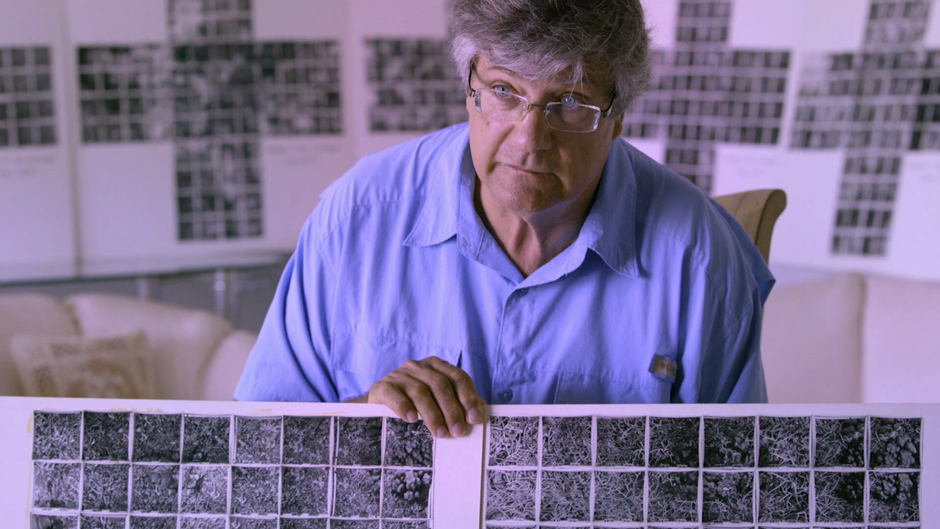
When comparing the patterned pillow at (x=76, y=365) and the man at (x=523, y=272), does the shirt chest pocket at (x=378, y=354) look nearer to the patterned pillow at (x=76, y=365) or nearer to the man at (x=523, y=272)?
the man at (x=523, y=272)

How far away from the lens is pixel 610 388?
141cm

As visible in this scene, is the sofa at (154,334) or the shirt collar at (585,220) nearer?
the shirt collar at (585,220)

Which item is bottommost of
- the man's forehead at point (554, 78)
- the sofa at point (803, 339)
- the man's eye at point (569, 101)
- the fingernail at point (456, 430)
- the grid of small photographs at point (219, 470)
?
the sofa at point (803, 339)

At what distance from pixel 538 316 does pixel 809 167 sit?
2.54 metres

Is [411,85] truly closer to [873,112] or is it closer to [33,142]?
[33,142]

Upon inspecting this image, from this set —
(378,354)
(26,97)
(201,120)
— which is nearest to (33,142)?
(26,97)

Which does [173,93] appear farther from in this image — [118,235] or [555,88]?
[555,88]

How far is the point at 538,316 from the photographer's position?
141 cm

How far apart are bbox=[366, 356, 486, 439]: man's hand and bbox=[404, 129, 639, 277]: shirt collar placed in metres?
0.33

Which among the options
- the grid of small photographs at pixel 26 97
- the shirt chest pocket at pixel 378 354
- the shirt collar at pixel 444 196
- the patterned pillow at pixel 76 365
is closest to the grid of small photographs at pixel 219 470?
the shirt chest pocket at pixel 378 354

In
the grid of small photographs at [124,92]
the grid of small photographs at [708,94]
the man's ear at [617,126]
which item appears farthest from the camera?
the grid of small photographs at [124,92]

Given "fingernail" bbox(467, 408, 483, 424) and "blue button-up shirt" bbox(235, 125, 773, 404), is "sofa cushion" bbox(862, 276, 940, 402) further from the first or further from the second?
"fingernail" bbox(467, 408, 483, 424)

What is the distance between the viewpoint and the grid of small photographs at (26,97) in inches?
150

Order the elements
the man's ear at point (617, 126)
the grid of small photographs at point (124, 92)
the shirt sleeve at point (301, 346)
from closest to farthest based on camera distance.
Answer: the man's ear at point (617, 126), the shirt sleeve at point (301, 346), the grid of small photographs at point (124, 92)
